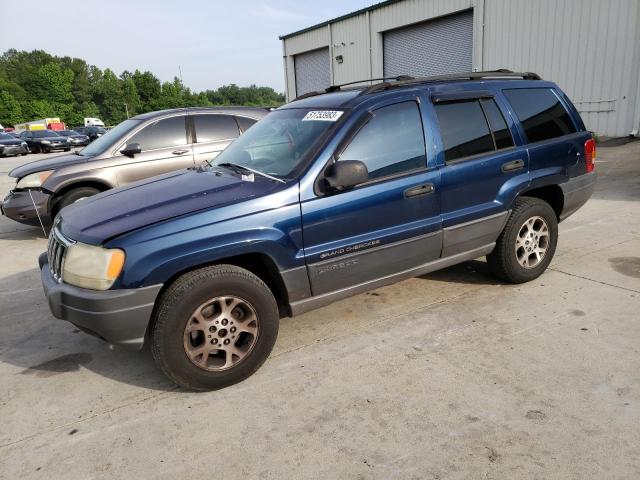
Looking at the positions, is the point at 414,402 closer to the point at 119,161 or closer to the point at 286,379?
the point at 286,379

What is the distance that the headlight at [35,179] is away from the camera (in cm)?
663

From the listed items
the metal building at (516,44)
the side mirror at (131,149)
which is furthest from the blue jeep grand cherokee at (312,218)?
the metal building at (516,44)

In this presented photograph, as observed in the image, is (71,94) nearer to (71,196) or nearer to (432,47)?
(432,47)

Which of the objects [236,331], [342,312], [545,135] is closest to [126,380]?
[236,331]

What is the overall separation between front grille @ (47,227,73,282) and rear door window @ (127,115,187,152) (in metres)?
3.85

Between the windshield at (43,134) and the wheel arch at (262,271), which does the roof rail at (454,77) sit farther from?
the windshield at (43,134)

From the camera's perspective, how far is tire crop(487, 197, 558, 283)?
4.17 m

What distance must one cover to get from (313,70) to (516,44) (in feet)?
44.8

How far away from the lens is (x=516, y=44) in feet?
55.6

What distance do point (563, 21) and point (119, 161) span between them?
14.6 metres

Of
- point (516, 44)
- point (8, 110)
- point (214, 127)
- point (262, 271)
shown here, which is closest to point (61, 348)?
point (262, 271)

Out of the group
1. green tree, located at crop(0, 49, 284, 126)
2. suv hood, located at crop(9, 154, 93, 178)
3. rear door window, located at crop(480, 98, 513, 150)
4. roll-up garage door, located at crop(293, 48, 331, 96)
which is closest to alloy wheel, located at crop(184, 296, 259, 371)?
rear door window, located at crop(480, 98, 513, 150)

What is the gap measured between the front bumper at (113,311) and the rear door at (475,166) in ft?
7.25

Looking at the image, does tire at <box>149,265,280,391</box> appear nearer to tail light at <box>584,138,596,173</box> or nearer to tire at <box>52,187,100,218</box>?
tail light at <box>584,138,596,173</box>
